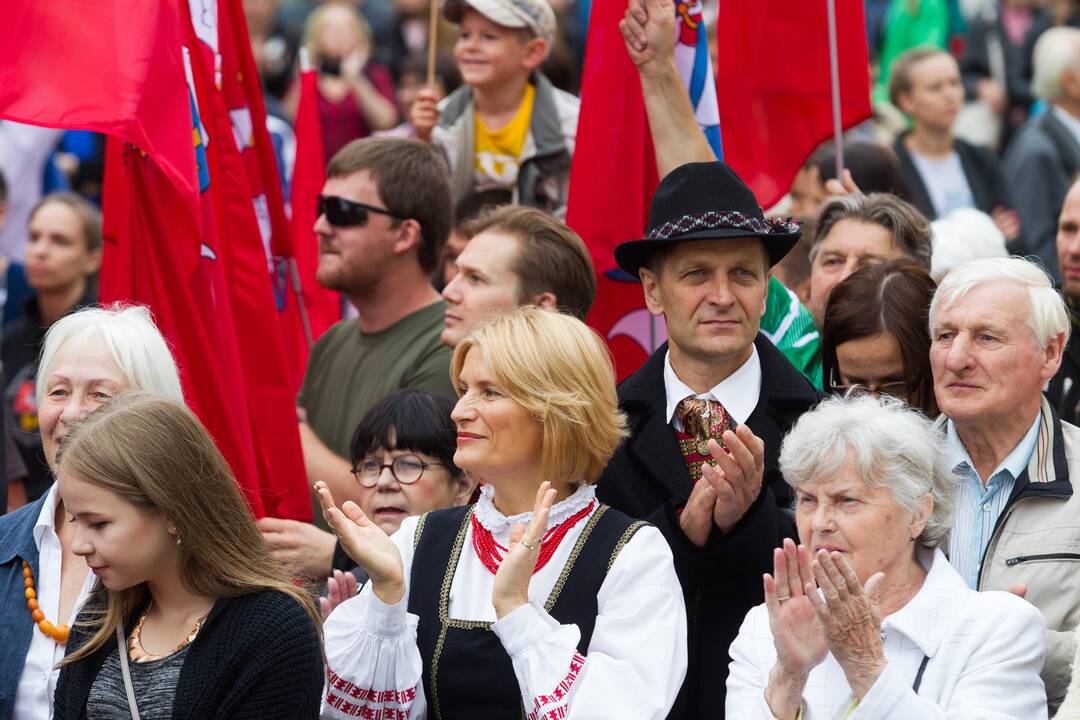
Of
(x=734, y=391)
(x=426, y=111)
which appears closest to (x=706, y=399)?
(x=734, y=391)

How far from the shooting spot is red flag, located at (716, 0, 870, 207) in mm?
6871

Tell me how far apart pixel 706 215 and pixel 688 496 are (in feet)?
2.79

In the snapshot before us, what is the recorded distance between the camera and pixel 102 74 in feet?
18.0

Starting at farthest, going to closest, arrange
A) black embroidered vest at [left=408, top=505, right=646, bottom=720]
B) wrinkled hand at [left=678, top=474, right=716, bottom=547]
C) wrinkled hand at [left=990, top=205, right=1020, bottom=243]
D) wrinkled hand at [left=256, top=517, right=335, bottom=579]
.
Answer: wrinkled hand at [left=990, top=205, right=1020, bottom=243]
wrinkled hand at [left=256, top=517, right=335, bottom=579]
wrinkled hand at [left=678, top=474, right=716, bottom=547]
black embroidered vest at [left=408, top=505, right=646, bottom=720]

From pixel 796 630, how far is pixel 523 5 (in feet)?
14.1

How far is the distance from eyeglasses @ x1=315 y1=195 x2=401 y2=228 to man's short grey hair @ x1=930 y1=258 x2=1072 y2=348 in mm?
2575

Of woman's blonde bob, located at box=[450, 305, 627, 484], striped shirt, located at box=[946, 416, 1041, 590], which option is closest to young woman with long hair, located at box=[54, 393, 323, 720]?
woman's blonde bob, located at box=[450, 305, 627, 484]

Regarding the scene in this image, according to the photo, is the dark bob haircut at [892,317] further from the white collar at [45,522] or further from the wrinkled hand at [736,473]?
the white collar at [45,522]

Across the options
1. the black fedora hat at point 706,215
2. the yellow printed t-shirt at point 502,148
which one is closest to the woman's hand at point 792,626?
the black fedora hat at point 706,215

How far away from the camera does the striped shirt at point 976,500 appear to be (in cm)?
472

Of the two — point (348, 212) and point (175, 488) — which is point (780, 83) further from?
point (175, 488)

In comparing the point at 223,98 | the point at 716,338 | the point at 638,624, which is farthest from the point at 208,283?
the point at 638,624

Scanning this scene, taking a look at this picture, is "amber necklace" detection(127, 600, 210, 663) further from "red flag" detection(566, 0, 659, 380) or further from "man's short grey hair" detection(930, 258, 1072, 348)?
"red flag" detection(566, 0, 659, 380)

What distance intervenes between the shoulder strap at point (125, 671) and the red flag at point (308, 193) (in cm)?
410
